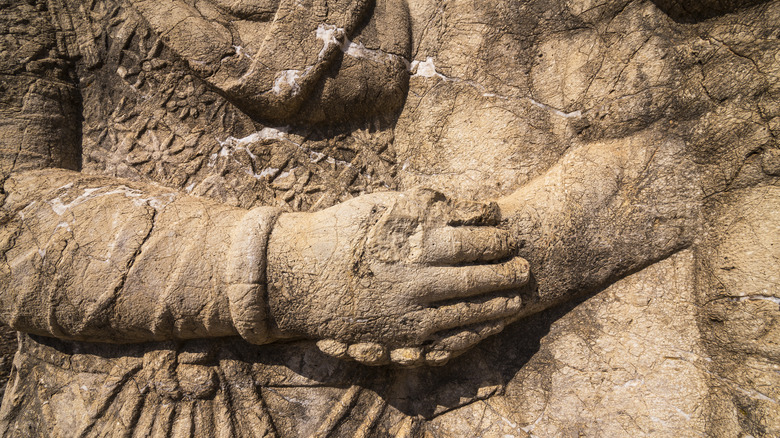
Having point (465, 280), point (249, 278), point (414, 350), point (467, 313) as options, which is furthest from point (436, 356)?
point (249, 278)

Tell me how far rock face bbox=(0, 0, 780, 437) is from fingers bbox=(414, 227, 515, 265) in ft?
0.04

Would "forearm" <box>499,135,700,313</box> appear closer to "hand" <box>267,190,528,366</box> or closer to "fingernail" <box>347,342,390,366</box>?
"hand" <box>267,190,528,366</box>

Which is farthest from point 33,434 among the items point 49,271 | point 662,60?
point 662,60

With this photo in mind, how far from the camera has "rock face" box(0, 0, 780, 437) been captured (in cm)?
142

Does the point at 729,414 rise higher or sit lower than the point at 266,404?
higher

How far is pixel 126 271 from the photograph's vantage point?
1413 mm

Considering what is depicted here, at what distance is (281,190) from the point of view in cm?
191

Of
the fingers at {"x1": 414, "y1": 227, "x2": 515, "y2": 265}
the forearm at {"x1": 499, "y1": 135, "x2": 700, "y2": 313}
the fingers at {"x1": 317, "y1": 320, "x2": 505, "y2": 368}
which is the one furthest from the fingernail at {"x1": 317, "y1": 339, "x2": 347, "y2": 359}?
the forearm at {"x1": 499, "y1": 135, "x2": 700, "y2": 313}

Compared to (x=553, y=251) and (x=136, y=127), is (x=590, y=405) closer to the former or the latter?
(x=553, y=251)

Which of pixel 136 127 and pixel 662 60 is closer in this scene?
pixel 662 60

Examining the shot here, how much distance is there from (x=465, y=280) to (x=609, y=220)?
705mm

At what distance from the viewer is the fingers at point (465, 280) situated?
1372 mm

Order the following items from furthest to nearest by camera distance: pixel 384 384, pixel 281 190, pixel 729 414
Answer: pixel 281 190 → pixel 384 384 → pixel 729 414

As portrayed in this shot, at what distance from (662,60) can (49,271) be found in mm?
2509
